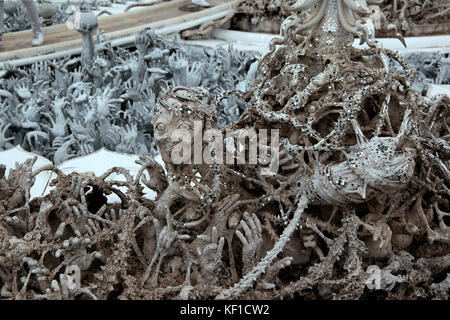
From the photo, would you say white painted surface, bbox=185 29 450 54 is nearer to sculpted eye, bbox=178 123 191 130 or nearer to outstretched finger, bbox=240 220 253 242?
sculpted eye, bbox=178 123 191 130

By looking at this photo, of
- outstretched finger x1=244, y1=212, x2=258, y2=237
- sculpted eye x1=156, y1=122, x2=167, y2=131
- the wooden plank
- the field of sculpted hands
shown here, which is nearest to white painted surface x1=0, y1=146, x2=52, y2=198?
the field of sculpted hands

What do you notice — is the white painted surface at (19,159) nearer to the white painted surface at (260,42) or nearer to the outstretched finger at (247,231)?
the outstretched finger at (247,231)

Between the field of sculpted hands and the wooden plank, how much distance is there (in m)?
3.75

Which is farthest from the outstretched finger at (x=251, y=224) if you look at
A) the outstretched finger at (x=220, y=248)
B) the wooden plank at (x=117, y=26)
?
the wooden plank at (x=117, y=26)

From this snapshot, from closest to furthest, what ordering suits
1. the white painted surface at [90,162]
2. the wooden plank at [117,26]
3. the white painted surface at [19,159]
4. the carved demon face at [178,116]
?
1. the carved demon face at [178,116]
2. the white painted surface at [19,159]
3. the white painted surface at [90,162]
4. the wooden plank at [117,26]

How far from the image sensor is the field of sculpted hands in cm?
217

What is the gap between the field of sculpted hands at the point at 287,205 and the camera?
2.17m

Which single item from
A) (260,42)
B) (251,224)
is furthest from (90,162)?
(260,42)

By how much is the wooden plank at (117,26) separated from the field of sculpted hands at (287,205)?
375 cm

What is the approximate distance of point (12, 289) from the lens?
215 cm

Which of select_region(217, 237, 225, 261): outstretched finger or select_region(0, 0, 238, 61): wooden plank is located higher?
select_region(217, 237, 225, 261): outstretched finger
